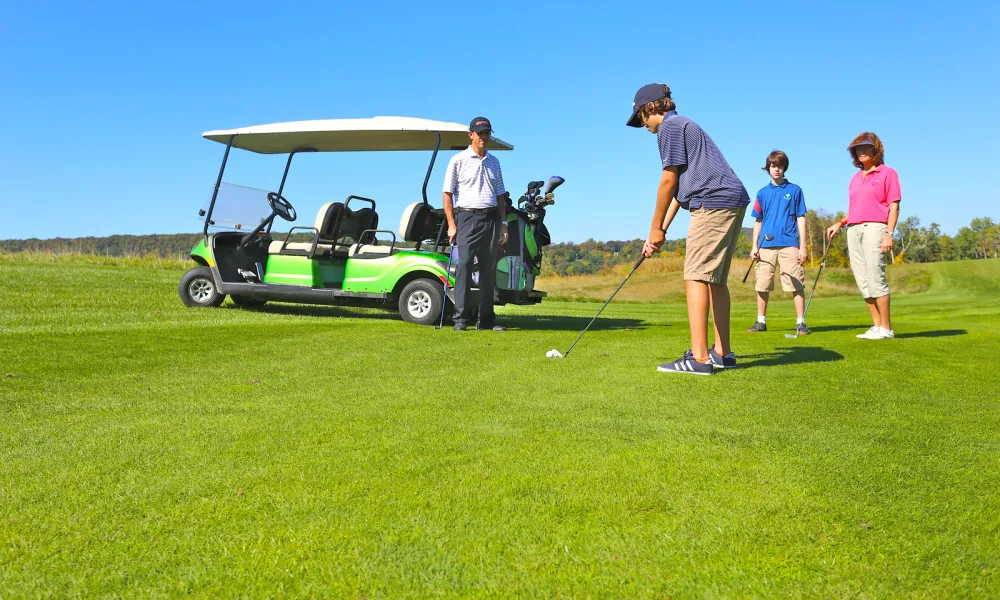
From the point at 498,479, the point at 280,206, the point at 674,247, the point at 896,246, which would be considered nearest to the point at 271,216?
the point at 280,206

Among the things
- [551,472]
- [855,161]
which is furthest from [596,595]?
[855,161]

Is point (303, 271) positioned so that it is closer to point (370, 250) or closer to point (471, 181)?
point (370, 250)

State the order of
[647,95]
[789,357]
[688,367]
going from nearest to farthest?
[688,367], [647,95], [789,357]

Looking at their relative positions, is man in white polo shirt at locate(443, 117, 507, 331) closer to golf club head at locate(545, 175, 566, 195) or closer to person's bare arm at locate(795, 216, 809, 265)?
golf club head at locate(545, 175, 566, 195)

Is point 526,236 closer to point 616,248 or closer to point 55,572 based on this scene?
point 55,572

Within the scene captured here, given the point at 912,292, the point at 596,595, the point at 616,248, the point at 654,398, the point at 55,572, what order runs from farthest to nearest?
the point at 616,248, the point at 912,292, the point at 654,398, the point at 55,572, the point at 596,595

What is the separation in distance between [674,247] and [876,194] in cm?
10238

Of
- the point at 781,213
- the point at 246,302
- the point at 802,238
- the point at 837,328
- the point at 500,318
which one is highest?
the point at 781,213

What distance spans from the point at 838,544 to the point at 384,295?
25.7 ft

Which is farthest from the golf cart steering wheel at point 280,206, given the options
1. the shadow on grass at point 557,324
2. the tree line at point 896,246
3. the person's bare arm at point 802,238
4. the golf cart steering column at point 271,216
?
the tree line at point 896,246

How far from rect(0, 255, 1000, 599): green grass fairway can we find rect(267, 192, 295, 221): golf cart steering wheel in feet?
16.4

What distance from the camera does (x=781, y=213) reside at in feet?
28.1

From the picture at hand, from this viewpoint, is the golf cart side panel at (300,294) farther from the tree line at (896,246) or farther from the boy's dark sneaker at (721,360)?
the tree line at (896,246)

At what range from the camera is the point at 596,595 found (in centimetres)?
188
